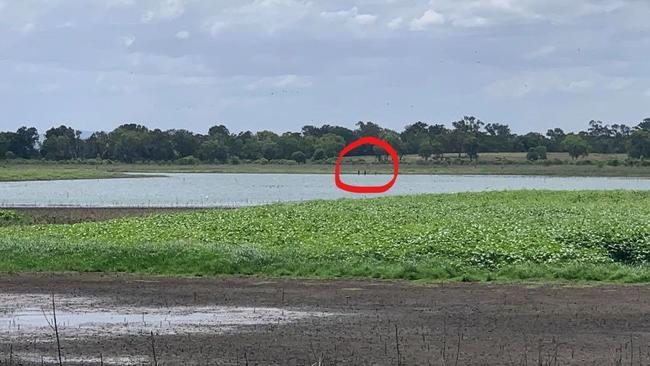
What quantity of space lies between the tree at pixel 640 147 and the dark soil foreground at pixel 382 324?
130 metres

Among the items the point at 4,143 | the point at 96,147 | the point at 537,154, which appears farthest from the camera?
the point at 96,147

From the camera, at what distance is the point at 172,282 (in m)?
23.8

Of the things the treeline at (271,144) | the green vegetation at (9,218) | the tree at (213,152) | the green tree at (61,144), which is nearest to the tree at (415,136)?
the treeline at (271,144)

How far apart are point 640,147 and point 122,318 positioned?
5447 inches

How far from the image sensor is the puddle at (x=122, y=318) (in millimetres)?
17188

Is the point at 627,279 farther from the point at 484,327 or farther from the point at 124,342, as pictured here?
the point at 124,342

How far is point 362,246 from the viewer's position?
26.9 metres

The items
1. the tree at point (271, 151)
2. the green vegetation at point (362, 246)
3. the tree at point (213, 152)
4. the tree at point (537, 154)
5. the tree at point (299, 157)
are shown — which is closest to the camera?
the green vegetation at point (362, 246)

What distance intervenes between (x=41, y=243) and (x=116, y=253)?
2.69 meters

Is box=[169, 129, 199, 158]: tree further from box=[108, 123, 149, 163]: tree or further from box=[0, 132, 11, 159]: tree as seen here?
box=[0, 132, 11, 159]: tree

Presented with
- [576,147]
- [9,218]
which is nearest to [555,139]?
[576,147]

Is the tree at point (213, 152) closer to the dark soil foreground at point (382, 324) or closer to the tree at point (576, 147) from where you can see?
the tree at point (576, 147)

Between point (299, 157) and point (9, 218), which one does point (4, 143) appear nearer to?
point (299, 157)

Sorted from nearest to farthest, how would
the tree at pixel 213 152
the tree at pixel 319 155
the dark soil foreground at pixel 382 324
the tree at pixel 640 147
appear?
the dark soil foreground at pixel 382 324 → the tree at pixel 640 147 → the tree at pixel 319 155 → the tree at pixel 213 152
